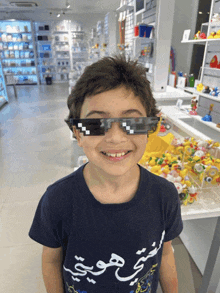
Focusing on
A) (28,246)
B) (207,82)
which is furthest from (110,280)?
(207,82)

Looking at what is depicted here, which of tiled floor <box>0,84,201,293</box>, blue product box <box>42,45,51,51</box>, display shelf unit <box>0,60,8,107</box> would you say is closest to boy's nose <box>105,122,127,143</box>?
→ tiled floor <box>0,84,201,293</box>

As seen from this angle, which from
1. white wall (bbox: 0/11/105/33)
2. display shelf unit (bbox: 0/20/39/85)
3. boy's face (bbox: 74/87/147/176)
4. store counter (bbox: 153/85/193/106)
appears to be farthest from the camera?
white wall (bbox: 0/11/105/33)

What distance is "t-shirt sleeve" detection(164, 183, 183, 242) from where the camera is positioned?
875mm

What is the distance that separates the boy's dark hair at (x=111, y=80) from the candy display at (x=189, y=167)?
84cm

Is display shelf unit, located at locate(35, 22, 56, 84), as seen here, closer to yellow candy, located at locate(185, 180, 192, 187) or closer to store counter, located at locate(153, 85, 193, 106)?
store counter, located at locate(153, 85, 193, 106)

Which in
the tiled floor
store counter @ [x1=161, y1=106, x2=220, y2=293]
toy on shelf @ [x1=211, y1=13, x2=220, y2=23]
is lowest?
the tiled floor

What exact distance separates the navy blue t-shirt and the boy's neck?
4 cm

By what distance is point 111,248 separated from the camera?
83 centimetres

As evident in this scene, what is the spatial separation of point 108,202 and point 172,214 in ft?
0.92

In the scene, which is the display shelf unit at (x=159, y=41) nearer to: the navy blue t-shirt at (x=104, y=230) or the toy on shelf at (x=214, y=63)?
the toy on shelf at (x=214, y=63)

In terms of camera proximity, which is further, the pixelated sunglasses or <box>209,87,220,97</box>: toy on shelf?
<box>209,87,220,97</box>: toy on shelf

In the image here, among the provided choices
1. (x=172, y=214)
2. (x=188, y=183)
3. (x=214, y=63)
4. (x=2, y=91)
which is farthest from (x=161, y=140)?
(x=2, y=91)

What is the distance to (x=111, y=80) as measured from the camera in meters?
0.70

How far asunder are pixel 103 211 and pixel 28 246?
1789mm
